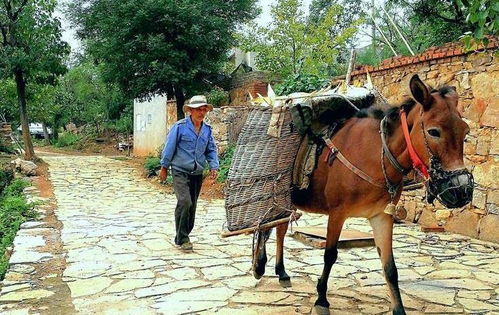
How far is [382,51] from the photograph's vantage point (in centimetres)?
1986

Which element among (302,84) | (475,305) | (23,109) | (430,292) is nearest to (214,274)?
(430,292)

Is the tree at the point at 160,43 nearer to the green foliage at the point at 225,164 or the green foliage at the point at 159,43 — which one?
the green foliage at the point at 159,43

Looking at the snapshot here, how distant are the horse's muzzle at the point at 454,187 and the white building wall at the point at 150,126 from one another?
1709 centimetres

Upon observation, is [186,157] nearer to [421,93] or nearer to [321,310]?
[321,310]

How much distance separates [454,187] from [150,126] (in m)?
19.0

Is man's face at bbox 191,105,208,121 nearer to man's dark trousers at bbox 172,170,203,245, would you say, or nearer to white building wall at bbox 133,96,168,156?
man's dark trousers at bbox 172,170,203,245

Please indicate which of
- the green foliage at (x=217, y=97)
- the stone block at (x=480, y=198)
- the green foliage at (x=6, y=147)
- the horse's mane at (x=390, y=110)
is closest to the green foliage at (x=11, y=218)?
the horse's mane at (x=390, y=110)

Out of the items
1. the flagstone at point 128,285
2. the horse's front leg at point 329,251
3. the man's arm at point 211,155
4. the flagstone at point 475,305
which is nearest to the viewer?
the horse's front leg at point 329,251

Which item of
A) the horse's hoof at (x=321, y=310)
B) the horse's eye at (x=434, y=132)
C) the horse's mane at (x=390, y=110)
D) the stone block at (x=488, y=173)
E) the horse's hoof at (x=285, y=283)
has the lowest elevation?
the horse's hoof at (x=285, y=283)

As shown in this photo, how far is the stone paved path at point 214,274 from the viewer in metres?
4.34

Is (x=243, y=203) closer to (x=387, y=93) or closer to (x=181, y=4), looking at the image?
(x=387, y=93)

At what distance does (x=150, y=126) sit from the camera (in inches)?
838

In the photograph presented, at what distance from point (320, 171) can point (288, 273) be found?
1595 mm

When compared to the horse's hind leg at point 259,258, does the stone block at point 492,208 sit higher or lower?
higher
